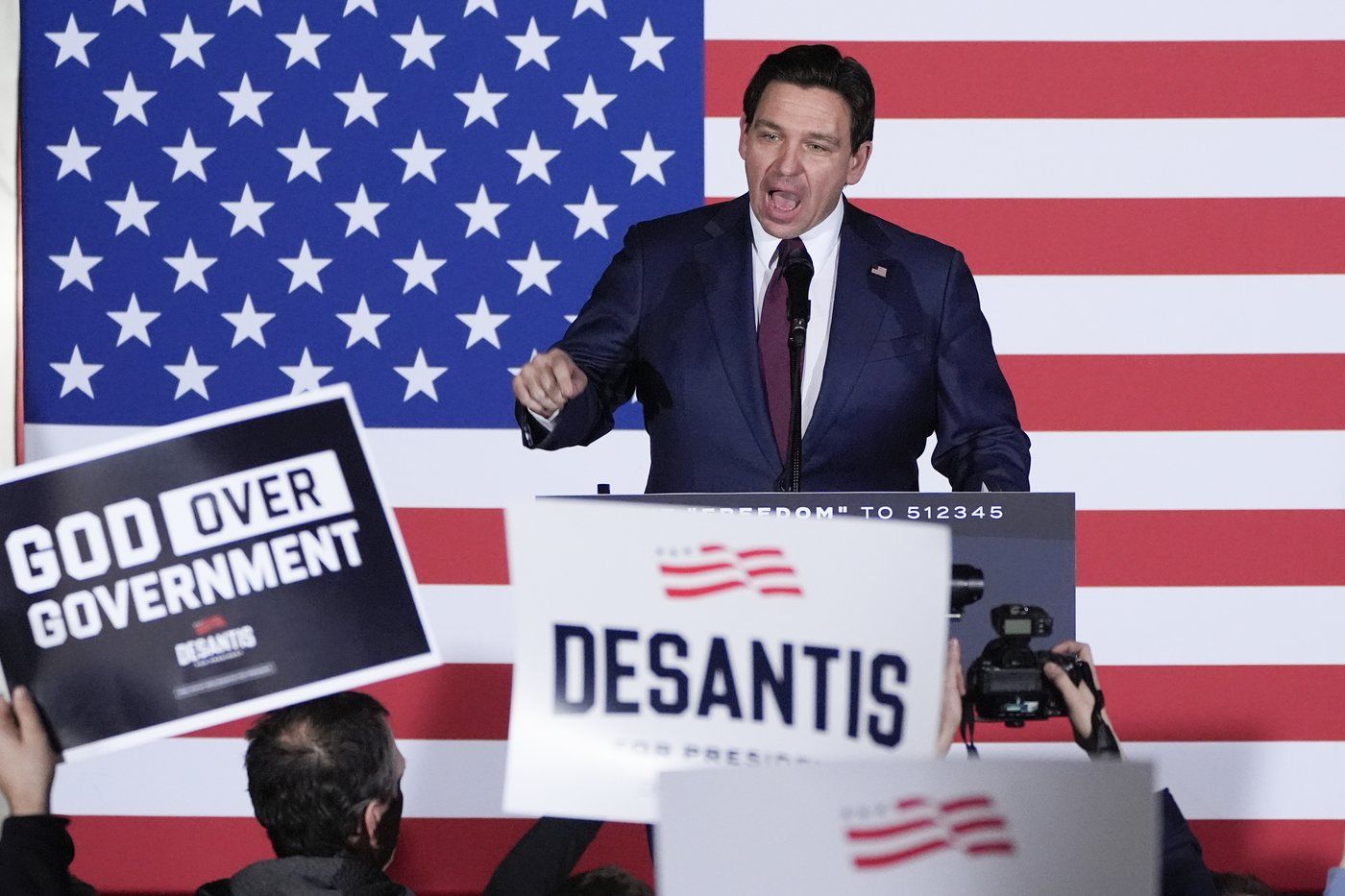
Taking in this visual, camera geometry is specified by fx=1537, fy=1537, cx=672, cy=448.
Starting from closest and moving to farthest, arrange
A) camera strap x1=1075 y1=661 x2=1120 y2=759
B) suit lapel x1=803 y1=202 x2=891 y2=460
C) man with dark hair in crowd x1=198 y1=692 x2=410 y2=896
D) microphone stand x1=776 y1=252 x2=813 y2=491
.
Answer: camera strap x1=1075 y1=661 x2=1120 y2=759
man with dark hair in crowd x1=198 y1=692 x2=410 y2=896
microphone stand x1=776 y1=252 x2=813 y2=491
suit lapel x1=803 y1=202 x2=891 y2=460

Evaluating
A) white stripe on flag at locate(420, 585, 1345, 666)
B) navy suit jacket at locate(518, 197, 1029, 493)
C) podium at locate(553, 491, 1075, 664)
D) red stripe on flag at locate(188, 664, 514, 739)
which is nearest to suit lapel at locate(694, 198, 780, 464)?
navy suit jacket at locate(518, 197, 1029, 493)

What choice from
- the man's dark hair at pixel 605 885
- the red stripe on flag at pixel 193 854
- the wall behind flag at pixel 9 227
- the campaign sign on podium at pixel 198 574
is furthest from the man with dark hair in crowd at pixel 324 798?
the wall behind flag at pixel 9 227

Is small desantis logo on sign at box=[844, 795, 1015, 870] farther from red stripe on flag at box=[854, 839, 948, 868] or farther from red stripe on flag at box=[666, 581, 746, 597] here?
red stripe on flag at box=[666, 581, 746, 597]

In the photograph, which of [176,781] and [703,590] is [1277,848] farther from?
[703,590]

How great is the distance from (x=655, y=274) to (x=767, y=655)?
1.35 meters

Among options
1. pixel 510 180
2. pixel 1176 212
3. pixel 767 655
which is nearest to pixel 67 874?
pixel 767 655

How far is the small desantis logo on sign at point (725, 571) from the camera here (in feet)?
3.50

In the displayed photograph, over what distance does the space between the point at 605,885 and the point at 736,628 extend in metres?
0.64

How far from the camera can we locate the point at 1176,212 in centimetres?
343

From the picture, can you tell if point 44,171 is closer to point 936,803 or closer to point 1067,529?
Result: point 1067,529

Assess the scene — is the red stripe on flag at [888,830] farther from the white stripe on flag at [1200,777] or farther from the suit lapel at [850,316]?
the white stripe on flag at [1200,777]

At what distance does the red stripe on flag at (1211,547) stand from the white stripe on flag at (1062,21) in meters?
1.00

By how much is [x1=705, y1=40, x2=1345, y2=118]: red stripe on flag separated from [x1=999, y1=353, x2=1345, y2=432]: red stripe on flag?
555 millimetres

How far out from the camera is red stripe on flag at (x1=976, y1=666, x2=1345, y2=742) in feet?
11.2
